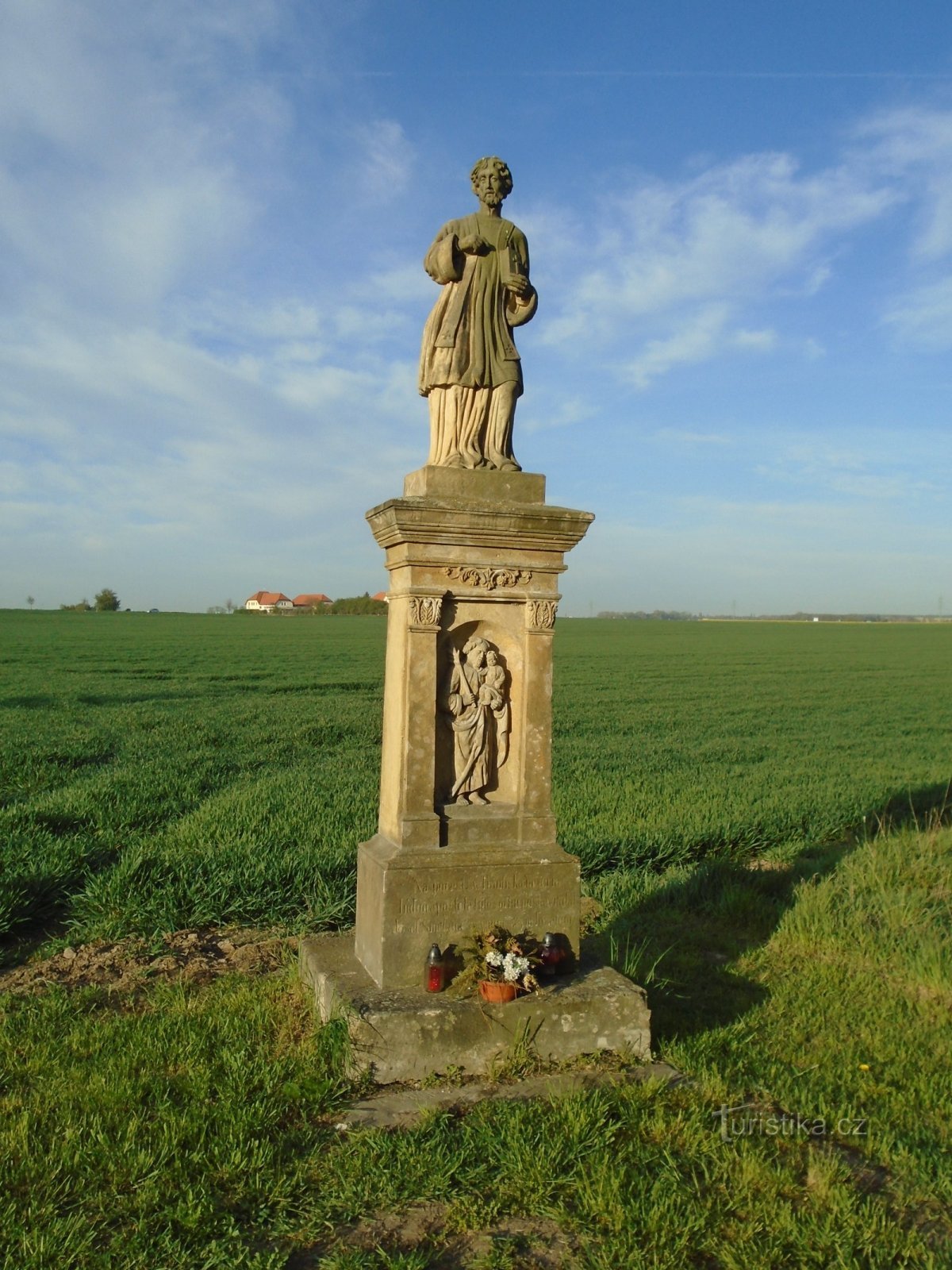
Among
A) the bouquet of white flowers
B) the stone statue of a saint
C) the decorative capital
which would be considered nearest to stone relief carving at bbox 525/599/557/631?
the decorative capital

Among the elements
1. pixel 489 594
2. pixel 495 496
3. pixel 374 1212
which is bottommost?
pixel 374 1212

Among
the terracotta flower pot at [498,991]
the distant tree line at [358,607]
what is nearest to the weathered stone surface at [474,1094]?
the terracotta flower pot at [498,991]

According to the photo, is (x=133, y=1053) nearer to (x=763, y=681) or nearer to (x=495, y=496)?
(x=495, y=496)

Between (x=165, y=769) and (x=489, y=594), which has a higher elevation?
(x=489, y=594)

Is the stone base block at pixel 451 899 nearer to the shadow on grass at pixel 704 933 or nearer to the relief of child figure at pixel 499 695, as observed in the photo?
the relief of child figure at pixel 499 695

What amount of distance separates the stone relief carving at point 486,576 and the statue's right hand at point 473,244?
1.92 meters

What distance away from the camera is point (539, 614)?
5477 mm

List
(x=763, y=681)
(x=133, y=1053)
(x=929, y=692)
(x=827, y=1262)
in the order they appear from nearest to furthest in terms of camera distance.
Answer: (x=827, y=1262)
(x=133, y=1053)
(x=929, y=692)
(x=763, y=681)

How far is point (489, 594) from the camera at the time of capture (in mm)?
5418

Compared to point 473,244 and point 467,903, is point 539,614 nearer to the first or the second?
point 467,903

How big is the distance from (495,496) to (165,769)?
839 centimetres

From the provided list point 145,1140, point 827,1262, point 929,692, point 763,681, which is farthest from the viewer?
point 763,681

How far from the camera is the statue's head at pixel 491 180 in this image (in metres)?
5.64

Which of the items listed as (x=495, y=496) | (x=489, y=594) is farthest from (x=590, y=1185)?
(x=495, y=496)
